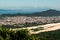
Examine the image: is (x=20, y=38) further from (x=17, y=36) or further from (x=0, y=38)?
(x=0, y=38)

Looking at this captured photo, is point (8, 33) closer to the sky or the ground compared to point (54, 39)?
closer to the sky

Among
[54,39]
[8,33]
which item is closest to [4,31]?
[8,33]

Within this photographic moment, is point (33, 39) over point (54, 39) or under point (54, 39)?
over

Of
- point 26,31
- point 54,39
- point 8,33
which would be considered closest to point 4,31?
point 8,33

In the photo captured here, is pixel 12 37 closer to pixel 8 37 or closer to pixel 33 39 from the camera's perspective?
pixel 8 37

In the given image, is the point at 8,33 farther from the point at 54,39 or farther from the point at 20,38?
the point at 54,39

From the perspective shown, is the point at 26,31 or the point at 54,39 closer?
the point at 26,31

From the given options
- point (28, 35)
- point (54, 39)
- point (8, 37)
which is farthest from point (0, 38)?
point (54, 39)

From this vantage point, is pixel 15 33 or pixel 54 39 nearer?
pixel 15 33
